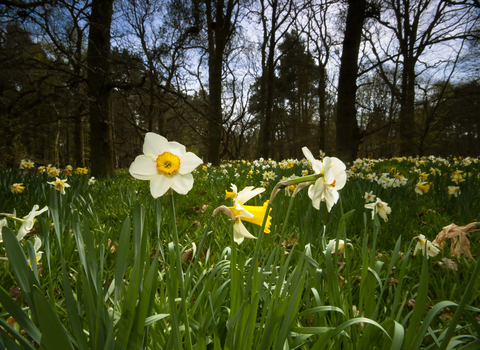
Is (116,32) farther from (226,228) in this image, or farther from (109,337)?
(109,337)

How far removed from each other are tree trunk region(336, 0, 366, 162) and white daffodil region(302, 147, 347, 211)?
5.45m

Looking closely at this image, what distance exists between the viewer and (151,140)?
66 centimetres

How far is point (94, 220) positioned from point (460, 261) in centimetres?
250

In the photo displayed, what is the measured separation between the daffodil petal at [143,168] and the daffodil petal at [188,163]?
0.24 ft

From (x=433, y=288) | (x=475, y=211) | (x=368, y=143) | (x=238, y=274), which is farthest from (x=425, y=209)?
(x=368, y=143)

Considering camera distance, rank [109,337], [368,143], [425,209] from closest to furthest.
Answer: [109,337], [425,209], [368,143]

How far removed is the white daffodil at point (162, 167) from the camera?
2.10ft

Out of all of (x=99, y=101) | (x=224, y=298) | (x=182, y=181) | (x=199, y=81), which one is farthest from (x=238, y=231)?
(x=199, y=81)

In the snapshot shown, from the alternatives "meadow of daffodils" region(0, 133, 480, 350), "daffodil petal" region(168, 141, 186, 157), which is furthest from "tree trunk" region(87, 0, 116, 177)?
"daffodil petal" region(168, 141, 186, 157)

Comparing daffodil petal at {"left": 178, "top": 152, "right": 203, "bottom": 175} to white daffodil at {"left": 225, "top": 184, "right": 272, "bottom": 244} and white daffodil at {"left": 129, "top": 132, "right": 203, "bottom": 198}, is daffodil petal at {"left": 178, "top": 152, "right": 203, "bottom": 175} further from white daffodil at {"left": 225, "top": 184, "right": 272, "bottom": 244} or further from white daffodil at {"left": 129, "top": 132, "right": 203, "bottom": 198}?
white daffodil at {"left": 225, "top": 184, "right": 272, "bottom": 244}

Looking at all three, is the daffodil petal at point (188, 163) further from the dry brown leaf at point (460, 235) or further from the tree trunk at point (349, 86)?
the tree trunk at point (349, 86)

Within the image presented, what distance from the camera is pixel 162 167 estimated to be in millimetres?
649

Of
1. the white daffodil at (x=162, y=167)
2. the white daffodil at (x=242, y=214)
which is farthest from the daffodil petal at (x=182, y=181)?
the white daffodil at (x=242, y=214)

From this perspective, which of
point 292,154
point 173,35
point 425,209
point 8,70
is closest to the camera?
point 425,209
